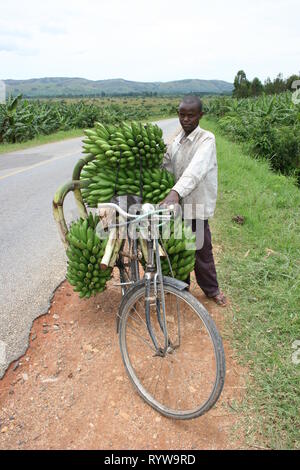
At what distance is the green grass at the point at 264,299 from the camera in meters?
2.38

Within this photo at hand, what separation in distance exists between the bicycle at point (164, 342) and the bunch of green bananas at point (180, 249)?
0.23 m

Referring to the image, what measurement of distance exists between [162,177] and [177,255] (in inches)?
24.0

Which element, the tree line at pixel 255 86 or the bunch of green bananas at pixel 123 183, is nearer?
the bunch of green bananas at pixel 123 183

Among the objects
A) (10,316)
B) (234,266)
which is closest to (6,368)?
(10,316)

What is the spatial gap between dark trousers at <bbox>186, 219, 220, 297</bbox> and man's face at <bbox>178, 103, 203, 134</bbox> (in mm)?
801

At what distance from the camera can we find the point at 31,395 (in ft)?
8.65

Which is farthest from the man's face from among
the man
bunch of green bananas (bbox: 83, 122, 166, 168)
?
bunch of green bananas (bbox: 83, 122, 166, 168)

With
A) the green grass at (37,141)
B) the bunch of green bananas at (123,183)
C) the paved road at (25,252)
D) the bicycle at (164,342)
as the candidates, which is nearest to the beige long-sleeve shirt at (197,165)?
the bunch of green bananas at (123,183)

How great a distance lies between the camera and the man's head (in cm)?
276

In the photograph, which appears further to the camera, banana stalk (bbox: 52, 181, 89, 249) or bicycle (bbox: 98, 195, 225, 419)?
banana stalk (bbox: 52, 181, 89, 249)

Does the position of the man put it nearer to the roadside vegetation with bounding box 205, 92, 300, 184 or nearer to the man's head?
the man's head

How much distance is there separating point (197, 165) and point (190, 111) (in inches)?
16.7

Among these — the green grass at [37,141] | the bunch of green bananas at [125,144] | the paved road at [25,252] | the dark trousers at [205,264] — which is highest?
the bunch of green bananas at [125,144]

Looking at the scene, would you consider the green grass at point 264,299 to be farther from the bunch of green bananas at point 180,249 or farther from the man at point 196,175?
the bunch of green bananas at point 180,249
